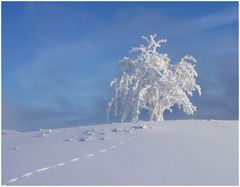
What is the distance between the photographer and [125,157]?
10.8 meters

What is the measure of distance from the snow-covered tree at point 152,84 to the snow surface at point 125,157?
14.8m

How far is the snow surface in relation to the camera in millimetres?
9133

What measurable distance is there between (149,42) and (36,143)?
18691mm

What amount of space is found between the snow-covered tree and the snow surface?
14811 millimetres

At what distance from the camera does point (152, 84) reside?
3052 centimetres

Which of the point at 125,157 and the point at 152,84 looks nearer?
the point at 125,157

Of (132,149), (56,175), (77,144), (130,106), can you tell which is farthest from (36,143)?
(130,106)

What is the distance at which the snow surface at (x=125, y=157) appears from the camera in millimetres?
9133

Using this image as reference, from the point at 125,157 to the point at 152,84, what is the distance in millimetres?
19995

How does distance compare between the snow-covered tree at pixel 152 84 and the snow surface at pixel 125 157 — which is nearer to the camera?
the snow surface at pixel 125 157

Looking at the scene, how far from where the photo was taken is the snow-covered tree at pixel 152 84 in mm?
30359

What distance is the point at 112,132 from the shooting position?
1492 cm

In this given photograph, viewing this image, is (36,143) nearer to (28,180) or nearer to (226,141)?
(28,180)

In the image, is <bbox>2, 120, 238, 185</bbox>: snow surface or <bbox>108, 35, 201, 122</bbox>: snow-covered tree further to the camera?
<bbox>108, 35, 201, 122</bbox>: snow-covered tree
